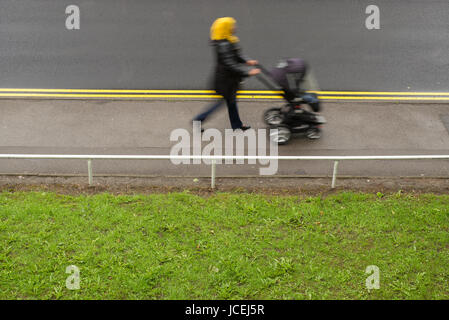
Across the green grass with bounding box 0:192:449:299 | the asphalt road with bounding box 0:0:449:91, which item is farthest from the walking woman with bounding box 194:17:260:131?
the green grass with bounding box 0:192:449:299

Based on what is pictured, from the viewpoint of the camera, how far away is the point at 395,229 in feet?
23.7

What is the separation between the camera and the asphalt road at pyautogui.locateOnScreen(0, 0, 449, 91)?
37.4 feet

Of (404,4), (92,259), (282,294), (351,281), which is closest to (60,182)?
(92,259)

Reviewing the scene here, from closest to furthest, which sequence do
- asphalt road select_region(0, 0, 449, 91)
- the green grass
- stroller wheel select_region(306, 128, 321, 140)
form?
the green grass
stroller wheel select_region(306, 128, 321, 140)
asphalt road select_region(0, 0, 449, 91)

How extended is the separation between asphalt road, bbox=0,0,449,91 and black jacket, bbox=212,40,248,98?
2070 mm

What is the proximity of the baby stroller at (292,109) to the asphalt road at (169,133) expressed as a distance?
27cm

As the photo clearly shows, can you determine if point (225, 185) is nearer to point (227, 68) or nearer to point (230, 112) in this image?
point (230, 112)

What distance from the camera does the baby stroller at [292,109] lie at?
8.89m

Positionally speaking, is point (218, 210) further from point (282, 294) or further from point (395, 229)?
point (395, 229)

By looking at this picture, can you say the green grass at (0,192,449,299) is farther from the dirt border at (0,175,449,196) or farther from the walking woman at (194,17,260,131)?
the walking woman at (194,17,260,131)

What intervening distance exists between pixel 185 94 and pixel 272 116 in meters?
2.26

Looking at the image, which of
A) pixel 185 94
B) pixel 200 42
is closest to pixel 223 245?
pixel 185 94

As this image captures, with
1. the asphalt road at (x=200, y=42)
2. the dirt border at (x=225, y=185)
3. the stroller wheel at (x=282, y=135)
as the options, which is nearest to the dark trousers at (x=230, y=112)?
the stroller wheel at (x=282, y=135)
